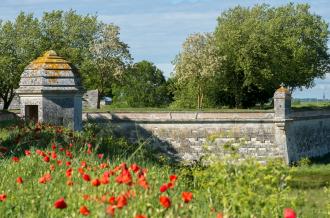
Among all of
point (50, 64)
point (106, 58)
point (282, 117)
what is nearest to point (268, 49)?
point (106, 58)

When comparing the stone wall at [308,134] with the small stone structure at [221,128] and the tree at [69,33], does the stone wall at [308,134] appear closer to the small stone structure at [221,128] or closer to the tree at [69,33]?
the small stone structure at [221,128]

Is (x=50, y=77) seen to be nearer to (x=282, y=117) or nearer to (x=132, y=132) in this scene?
(x=132, y=132)

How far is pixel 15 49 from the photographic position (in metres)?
50.4

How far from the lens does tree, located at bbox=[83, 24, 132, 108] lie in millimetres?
52062

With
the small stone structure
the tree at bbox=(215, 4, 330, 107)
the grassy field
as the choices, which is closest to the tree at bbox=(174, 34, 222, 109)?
the tree at bbox=(215, 4, 330, 107)

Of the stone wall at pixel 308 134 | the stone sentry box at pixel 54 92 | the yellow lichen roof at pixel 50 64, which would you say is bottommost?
the stone wall at pixel 308 134

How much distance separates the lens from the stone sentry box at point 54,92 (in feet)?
53.7

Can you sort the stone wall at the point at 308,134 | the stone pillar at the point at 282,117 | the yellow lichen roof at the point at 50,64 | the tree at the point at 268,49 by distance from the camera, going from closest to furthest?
the yellow lichen roof at the point at 50,64 → the stone pillar at the point at 282,117 → the stone wall at the point at 308,134 → the tree at the point at 268,49

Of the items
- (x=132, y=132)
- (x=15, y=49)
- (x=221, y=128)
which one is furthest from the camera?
(x=15, y=49)

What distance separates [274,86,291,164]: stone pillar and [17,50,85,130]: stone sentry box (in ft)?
50.9

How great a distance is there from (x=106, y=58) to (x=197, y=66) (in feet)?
22.0

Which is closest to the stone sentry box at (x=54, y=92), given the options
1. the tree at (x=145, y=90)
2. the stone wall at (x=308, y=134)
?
the stone wall at (x=308, y=134)

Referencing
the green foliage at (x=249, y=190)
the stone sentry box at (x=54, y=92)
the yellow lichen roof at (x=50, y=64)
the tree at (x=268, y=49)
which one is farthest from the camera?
the tree at (x=268, y=49)

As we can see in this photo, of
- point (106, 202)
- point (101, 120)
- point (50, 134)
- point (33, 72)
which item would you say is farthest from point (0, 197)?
point (101, 120)
